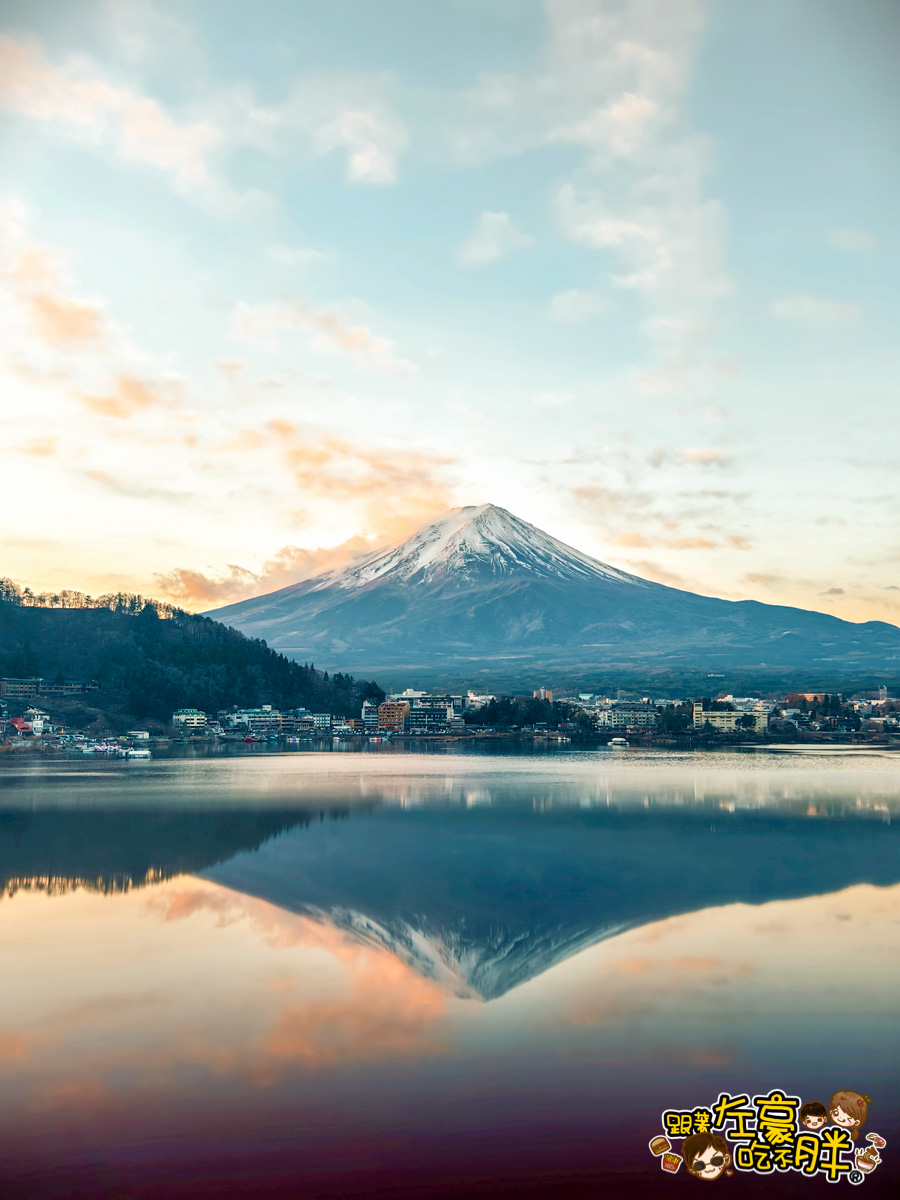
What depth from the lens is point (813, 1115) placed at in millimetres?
6242

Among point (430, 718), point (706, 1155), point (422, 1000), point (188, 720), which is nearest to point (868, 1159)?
point (706, 1155)

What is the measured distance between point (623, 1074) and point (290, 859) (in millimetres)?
10609

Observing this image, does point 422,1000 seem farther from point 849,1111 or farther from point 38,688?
point 38,688

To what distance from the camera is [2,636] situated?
70750mm

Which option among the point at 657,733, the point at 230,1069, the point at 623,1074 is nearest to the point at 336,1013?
the point at 230,1069

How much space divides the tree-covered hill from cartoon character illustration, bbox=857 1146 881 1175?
198 feet

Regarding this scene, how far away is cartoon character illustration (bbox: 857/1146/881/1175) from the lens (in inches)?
233

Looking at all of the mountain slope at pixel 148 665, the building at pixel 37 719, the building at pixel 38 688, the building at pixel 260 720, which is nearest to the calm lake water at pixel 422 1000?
the building at pixel 37 719

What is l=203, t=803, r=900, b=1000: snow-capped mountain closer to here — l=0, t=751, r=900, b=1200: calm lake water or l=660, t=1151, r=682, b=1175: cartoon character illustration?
l=0, t=751, r=900, b=1200: calm lake water

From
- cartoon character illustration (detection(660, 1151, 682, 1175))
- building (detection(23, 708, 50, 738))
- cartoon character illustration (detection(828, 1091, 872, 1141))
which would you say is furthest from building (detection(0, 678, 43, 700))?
cartoon character illustration (detection(828, 1091, 872, 1141))

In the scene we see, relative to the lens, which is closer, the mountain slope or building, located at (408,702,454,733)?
the mountain slope

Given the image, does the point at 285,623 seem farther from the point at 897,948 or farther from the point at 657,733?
the point at 897,948

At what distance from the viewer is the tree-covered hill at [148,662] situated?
6619cm

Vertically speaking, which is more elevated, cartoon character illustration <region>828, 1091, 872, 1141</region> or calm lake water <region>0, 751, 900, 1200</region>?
cartoon character illustration <region>828, 1091, 872, 1141</region>
